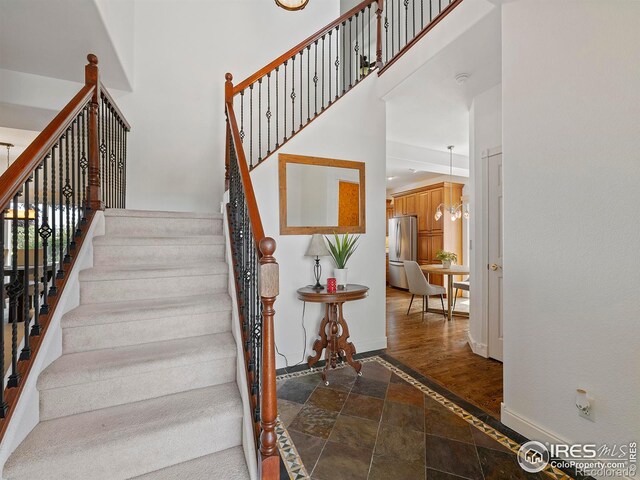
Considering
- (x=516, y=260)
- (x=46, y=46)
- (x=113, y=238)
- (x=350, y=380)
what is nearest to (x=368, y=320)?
(x=350, y=380)

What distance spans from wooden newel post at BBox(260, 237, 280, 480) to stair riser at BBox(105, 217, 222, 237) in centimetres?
155

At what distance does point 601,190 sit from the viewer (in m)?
1.55

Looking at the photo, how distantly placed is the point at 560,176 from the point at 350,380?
219 centimetres

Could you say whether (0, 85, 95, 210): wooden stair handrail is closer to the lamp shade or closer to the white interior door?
the lamp shade

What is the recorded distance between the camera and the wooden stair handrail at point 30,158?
1.17m

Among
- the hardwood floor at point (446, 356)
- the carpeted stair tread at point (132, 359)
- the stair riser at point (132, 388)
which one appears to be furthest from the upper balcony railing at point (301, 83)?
the hardwood floor at point (446, 356)

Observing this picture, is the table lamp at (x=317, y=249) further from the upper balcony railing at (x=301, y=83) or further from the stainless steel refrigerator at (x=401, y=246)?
the stainless steel refrigerator at (x=401, y=246)

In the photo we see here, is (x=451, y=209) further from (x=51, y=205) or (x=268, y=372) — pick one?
(x=51, y=205)

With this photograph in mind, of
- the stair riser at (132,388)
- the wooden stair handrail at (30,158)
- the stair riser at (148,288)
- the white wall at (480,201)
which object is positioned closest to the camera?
the wooden stair handrail at (30,158)

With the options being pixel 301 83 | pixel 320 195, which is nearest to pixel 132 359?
pixel 320 195

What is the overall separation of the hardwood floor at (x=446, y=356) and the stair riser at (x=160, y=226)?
2314 mm

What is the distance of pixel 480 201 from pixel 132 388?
3.44 meters

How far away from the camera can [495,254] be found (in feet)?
10.4

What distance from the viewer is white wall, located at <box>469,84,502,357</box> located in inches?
125
